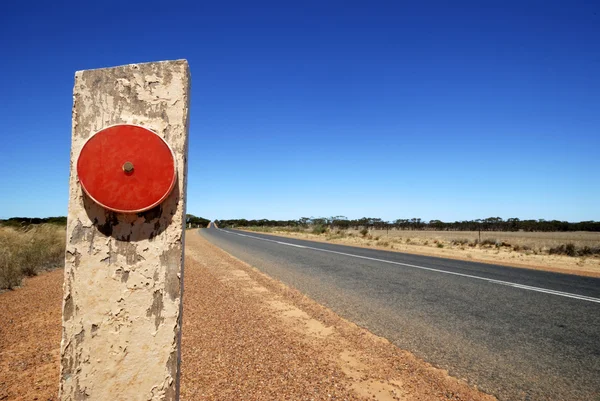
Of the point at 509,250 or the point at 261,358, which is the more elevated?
the point at 261,358

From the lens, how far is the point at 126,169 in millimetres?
1375

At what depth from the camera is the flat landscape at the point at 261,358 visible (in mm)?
2781

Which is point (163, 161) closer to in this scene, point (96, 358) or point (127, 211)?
point (127, 211)

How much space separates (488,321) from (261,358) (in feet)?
12.5

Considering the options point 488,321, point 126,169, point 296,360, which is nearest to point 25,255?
point 296,360

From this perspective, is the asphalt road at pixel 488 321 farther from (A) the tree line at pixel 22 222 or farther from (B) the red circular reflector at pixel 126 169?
(A) the tree line at pixel 22 222

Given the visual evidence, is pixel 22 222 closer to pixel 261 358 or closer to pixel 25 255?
pixel 25 255

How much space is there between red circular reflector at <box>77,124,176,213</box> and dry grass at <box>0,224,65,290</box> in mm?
7381

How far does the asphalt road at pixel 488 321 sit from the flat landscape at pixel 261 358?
1.47 ft

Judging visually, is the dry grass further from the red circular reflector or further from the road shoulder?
the red circular reflector

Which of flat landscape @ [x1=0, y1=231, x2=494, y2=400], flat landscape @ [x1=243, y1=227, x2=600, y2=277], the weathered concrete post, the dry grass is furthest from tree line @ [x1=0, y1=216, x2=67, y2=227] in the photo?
flat landscape @ [x1=243, y1=227, x2=600, y2=277]

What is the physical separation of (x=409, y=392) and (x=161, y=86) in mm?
3064

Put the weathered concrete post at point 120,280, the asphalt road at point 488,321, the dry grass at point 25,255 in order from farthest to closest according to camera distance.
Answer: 1. the dry grass at point 25,255
2. the asphalt road at point 488,321
3. the weathered concrete post at point 120,280

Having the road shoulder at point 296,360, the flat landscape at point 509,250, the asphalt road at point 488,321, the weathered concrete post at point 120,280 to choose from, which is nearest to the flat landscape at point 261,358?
the road shoulder at point 296,360
